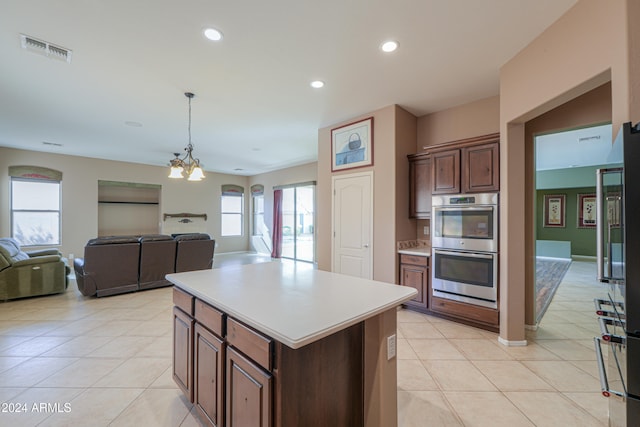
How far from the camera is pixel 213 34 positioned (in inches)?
88.7

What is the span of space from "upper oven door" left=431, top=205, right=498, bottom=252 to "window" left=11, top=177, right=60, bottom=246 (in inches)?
336

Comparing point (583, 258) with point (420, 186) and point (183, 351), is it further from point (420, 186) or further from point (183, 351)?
point (183, 351)

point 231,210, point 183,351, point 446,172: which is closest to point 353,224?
point 446,172

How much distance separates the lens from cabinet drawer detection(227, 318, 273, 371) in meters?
1.14

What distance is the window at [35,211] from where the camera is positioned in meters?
6.06

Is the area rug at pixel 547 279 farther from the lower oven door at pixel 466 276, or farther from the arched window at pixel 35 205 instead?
the arched window at pixel 35 205

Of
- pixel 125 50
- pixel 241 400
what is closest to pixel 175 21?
pixel 125 50

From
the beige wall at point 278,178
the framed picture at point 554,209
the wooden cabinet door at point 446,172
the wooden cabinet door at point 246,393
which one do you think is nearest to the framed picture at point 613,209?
the wooden cabinet door at point 246,393

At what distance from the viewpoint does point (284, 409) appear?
1107 millimetres

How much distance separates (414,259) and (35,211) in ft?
27.8

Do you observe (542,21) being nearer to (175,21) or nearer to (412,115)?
(412,115)

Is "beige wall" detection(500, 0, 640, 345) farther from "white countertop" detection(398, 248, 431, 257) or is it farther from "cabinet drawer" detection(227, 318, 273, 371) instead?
"cabinet drawer" detection(227, 318, 273, 371)

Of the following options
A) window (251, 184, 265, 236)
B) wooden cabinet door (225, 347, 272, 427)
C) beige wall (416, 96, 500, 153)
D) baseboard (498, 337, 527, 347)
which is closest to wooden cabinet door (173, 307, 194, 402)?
wooden cabinet door (225, 347, 272, 427)

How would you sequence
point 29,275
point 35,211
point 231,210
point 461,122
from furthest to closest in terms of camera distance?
point 231,210, point 35,211, point 29,275, point 461,122
